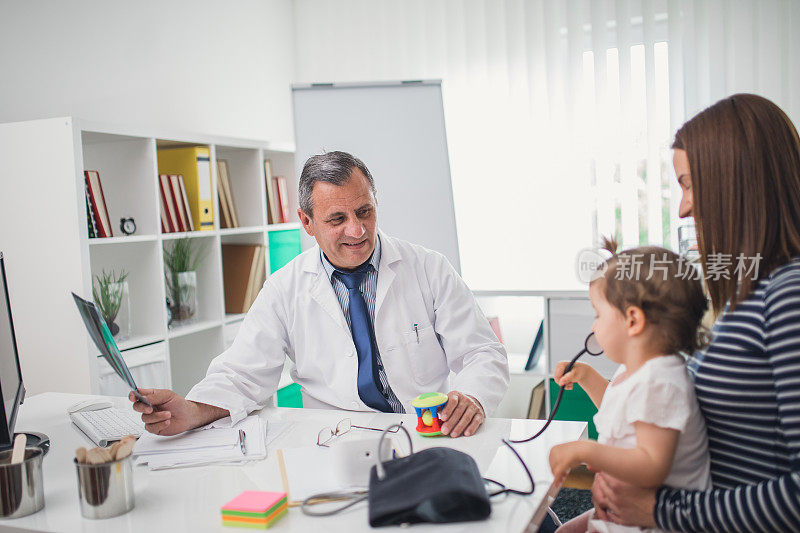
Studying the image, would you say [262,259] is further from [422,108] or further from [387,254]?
[387,254]

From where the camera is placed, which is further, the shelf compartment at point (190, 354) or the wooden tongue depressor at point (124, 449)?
the shelf compartment at point (190, 354)

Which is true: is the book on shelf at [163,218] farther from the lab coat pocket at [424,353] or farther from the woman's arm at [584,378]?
the woman's arm at [584,378]

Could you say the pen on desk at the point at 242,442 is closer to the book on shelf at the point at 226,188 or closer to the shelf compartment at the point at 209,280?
the shelf compartment at the point at 209,280

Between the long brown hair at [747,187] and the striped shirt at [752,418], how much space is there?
4cm

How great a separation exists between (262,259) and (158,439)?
1914 millimetres

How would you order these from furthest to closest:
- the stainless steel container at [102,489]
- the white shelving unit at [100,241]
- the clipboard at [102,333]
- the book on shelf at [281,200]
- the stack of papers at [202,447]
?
1. the book on shelf at [281,200]
2. the white shelving unit at [100,241]
3. the stack of papers at [202,447]
4. the clipboard at [102,333]
5. the stainless steel container at [102,489]

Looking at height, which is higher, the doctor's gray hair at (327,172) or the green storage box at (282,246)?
the doctor's gray hair at (327,172)

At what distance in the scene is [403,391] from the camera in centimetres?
198

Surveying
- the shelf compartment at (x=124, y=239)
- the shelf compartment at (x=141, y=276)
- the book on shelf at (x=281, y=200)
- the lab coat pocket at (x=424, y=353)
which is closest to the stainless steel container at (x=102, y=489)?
the lab coat pocket at (x=424, y=353)

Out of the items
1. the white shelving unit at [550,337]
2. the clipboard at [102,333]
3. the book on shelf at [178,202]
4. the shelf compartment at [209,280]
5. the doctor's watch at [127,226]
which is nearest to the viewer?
the clipboard at [102,333]

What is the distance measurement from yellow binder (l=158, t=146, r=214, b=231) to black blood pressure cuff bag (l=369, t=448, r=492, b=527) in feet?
7.12

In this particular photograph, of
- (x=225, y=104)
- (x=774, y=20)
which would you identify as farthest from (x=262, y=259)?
(x=774, y=20)

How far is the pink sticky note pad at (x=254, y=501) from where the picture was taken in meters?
1.10

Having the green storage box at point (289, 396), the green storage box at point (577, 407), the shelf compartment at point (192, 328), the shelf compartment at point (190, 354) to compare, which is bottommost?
the green storage box at point (577, 407)
